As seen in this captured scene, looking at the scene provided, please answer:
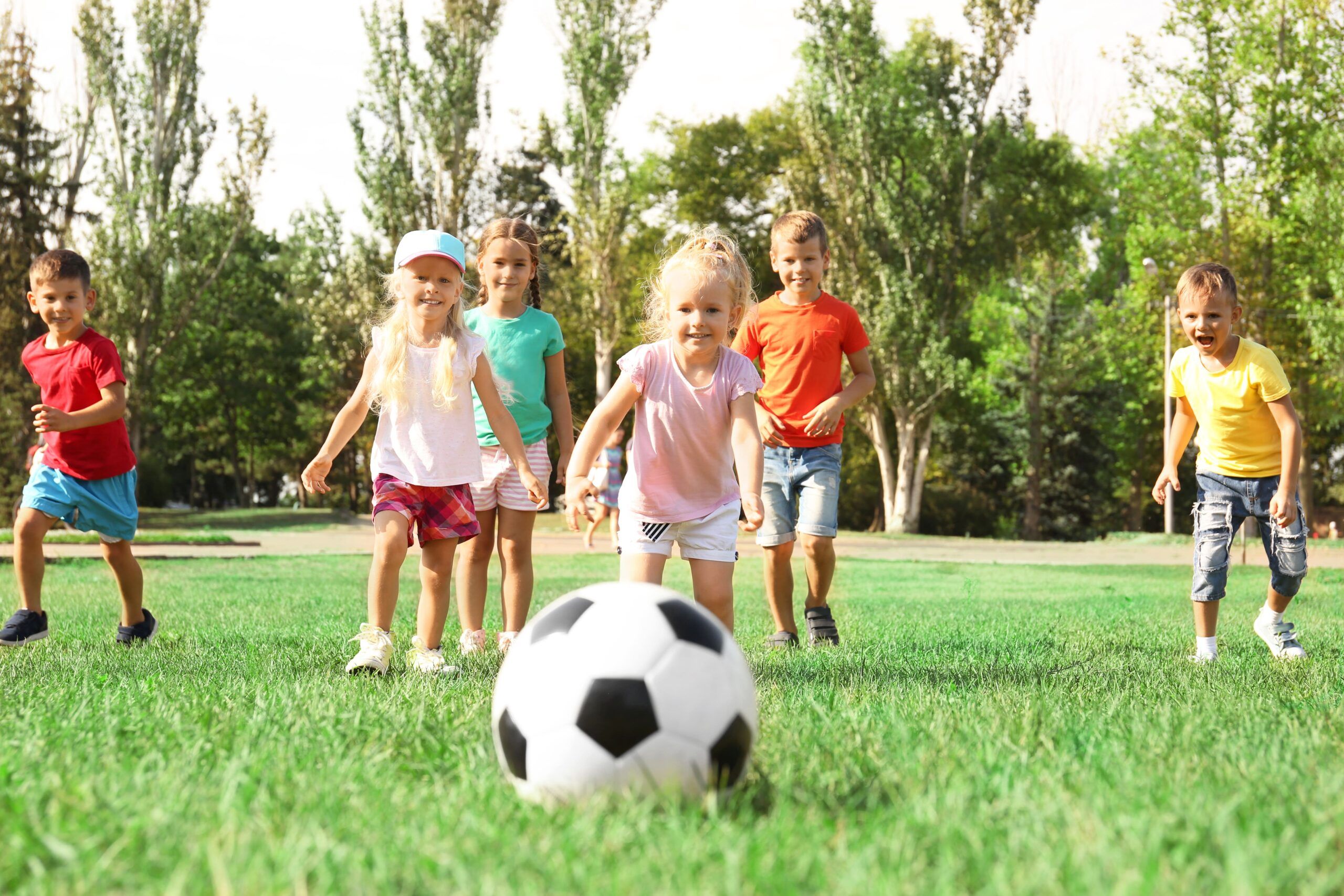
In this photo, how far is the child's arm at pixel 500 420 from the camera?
5277 millimetres

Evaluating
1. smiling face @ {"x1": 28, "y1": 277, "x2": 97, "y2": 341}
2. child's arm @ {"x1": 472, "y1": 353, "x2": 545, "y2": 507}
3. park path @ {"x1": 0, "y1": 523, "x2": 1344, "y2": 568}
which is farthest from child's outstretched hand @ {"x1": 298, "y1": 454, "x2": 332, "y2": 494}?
park path @ {"x1": 0, "y1": 523, "x2": 1344, "y2": 568}

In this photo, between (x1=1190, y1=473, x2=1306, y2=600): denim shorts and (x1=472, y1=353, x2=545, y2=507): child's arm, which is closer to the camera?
(x1=472, y1=353, x2=545, y2=507): child's arm

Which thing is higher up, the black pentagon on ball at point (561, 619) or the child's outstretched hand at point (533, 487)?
the child's outstretched hand at point (533, 487)

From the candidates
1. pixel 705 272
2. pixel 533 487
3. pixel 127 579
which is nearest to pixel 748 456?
pixel 705 272

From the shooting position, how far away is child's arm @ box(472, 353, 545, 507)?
17.3 ft

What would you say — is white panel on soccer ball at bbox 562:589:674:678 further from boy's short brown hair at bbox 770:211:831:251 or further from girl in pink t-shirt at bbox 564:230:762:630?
boy's short brown hair at bbox 770:211:831:251

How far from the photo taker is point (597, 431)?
4.61 m

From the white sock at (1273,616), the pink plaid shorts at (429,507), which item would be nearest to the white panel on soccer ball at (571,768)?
the pink plaid shorts at (429,507)

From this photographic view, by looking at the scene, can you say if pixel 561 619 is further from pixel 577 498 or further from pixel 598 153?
pixel 598 153

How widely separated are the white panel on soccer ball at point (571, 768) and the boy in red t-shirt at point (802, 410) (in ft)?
12.5

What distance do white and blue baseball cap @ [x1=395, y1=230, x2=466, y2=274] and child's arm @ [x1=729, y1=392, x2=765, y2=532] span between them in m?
1.38

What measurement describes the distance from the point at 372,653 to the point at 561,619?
6.82ft

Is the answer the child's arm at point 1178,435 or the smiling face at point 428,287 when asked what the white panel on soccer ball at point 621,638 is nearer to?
the smiling face at point 428,287

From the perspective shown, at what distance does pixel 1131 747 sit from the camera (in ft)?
10.5
